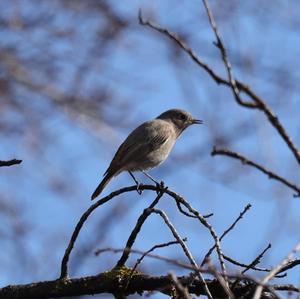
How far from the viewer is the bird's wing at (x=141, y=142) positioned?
6.07 m

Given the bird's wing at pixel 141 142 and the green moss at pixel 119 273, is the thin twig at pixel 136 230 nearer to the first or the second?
the green moss at pixel 119 273

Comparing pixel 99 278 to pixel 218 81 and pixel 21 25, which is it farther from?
pixel 21 25

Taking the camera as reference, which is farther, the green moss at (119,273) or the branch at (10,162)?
the green moss at (119,273)

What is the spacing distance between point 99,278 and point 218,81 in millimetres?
1644

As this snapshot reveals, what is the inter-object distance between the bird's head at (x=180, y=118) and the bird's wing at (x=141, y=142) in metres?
0.41

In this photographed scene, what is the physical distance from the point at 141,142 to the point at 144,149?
0.30ft

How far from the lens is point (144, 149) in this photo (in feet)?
20.5

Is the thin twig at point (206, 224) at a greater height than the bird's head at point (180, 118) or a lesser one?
lesser

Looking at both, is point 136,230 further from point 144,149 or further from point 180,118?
point 180,118

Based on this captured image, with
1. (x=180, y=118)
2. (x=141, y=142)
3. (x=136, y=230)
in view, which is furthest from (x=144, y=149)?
(x=136, y=230)

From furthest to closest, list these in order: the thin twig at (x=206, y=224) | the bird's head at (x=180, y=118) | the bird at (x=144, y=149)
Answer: the bird's head at (x=180, y=118)
the bird at (x=144, y=149)
the thin twig at (x=206, y=224)

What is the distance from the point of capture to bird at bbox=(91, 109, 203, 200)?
19.4 ft

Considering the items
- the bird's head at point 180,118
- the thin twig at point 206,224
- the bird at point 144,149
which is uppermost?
the bird's head at point 180,118

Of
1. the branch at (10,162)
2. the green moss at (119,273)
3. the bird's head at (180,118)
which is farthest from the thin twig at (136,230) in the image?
the bird's head at (180,118)
